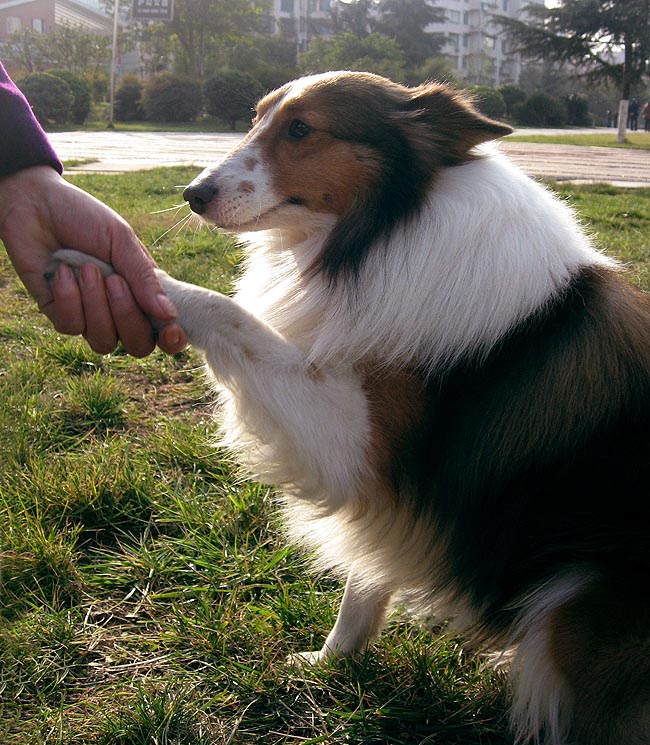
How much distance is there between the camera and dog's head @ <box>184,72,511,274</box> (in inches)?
89.0

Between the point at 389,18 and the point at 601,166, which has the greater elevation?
the point at 389,18

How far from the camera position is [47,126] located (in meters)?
26.4

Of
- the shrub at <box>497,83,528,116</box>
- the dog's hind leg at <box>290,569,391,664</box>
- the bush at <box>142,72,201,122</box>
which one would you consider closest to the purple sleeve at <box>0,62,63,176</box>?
the dog's hind leg at <box>290,569,391,664</box>

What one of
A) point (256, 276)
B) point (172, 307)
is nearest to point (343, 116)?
point (256, 276)

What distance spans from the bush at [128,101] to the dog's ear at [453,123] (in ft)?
104

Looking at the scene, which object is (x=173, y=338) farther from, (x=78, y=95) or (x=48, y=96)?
(x=78, y=95)

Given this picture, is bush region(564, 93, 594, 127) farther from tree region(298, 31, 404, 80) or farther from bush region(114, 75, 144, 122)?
bush region(114, 75, 144, 122)

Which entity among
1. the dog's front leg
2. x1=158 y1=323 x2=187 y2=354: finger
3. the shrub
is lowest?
the dog's front leg

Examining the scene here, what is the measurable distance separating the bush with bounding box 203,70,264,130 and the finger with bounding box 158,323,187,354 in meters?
25.9

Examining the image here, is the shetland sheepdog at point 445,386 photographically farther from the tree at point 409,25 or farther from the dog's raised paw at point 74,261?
the tree at point 409,25

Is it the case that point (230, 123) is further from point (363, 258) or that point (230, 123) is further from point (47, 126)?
point (363, 258)

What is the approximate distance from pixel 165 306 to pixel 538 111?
4145cm

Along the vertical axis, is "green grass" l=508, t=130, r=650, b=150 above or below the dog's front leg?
above

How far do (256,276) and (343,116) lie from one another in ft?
2.08
